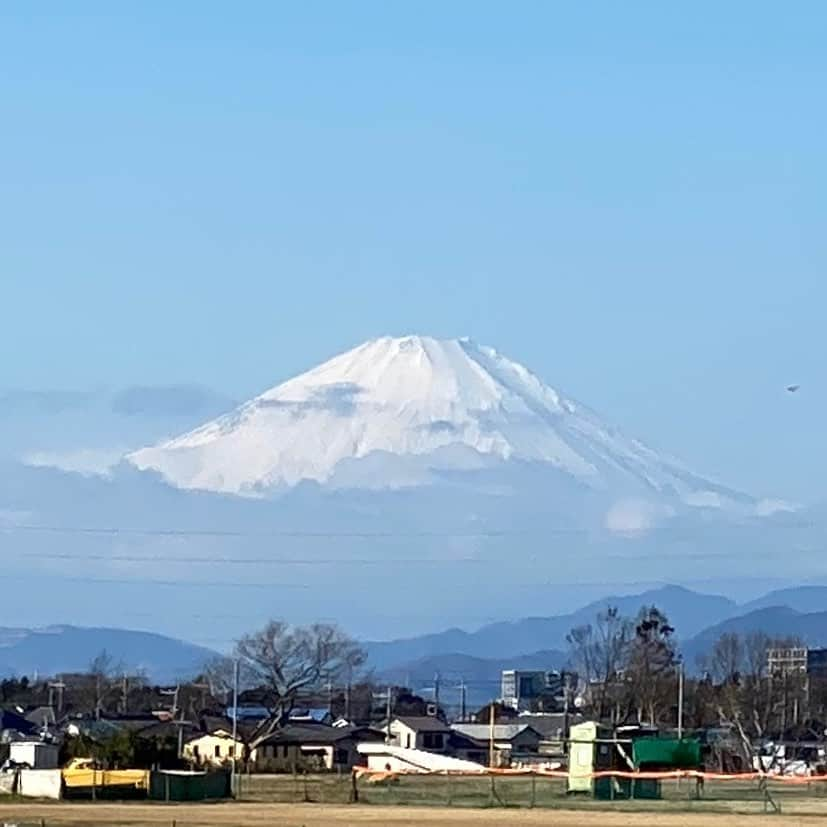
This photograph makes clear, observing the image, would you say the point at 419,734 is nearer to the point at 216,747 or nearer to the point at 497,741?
the point at 497,741

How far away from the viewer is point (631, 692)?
14712cm

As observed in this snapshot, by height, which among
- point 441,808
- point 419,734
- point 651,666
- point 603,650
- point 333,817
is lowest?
point 333,817

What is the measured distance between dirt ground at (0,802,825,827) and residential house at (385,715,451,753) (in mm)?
54699

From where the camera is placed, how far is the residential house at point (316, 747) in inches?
4436

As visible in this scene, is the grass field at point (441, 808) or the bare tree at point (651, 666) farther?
the bare tree at point (651, 666)

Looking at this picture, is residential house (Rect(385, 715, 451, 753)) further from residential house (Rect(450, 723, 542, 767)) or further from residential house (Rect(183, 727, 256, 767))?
residential house (Rect(183, 727, 256, 767))

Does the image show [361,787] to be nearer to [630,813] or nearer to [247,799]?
[247,799]

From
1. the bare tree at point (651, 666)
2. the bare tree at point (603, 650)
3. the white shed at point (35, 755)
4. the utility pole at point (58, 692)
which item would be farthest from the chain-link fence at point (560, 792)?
the utility pole at point (58, 692)

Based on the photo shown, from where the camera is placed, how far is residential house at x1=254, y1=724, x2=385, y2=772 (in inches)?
4436

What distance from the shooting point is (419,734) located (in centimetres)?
12612

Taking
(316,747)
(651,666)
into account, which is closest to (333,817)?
(316,747)

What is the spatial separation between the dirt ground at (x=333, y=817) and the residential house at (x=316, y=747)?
133ft

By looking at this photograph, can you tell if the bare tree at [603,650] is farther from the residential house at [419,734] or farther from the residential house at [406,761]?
the residential house at [406,761]

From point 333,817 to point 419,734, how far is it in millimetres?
65055
